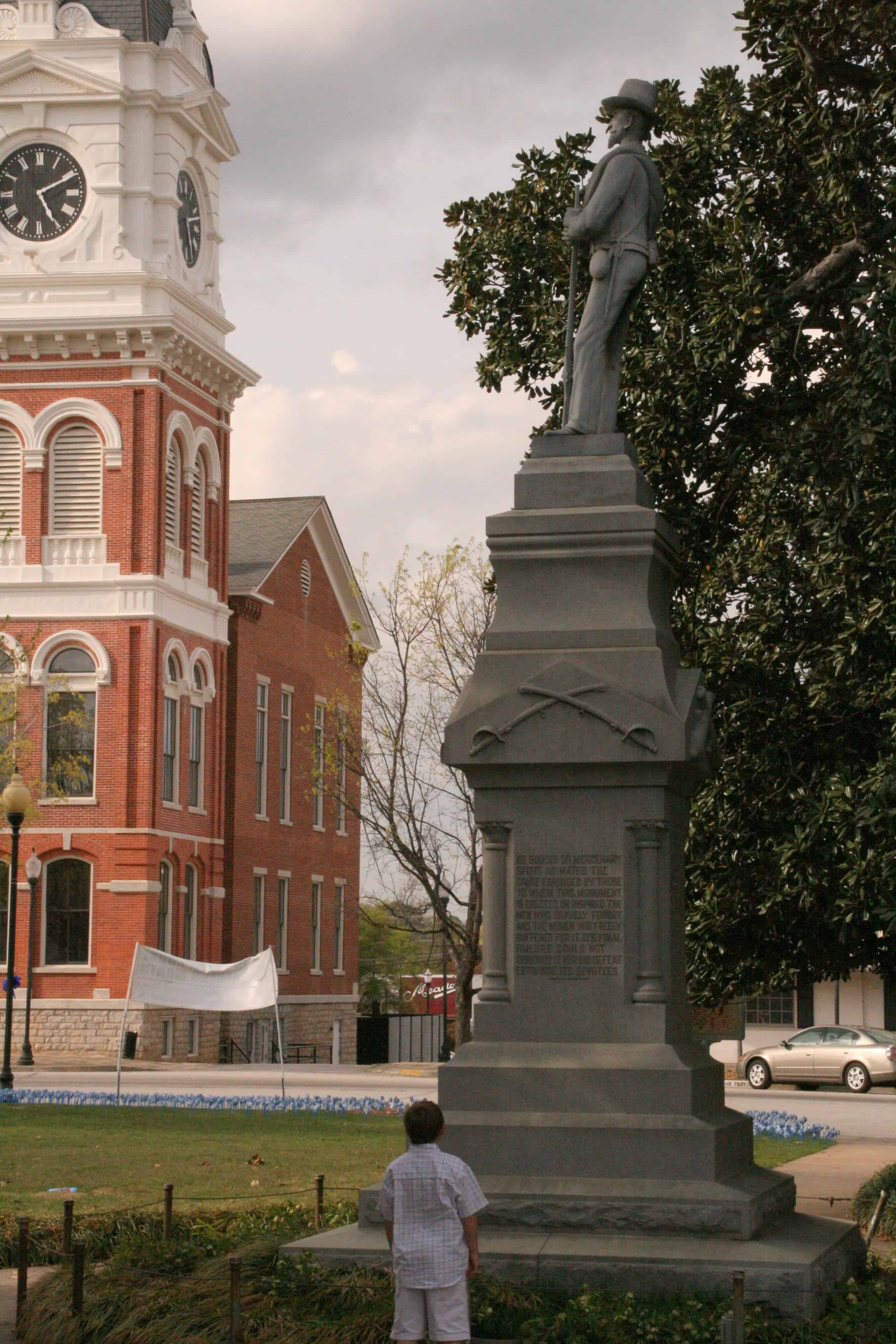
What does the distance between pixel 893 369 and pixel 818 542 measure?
5.77ft

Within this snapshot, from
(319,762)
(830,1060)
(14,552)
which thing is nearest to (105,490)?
(14,552)

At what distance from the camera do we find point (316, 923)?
183 ft

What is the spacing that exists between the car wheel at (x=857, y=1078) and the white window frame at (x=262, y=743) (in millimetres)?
17212

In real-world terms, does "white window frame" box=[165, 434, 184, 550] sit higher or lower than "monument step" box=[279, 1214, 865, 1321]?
higher

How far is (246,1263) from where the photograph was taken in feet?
34.6

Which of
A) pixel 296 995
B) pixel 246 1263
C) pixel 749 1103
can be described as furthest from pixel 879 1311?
pixel 296 995

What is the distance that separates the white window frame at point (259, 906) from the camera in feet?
164

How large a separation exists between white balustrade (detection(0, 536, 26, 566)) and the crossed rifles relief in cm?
3409

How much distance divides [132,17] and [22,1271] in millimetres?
38723

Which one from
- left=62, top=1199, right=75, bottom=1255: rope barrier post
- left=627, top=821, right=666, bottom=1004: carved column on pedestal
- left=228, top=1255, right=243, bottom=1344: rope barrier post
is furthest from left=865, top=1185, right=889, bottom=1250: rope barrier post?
left=228, top=1255, right=243, bottom=1344: rope barrier post

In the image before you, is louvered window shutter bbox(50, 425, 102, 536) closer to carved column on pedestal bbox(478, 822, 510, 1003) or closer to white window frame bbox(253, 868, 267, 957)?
white window frame bbox(253, 868, 267, 957)

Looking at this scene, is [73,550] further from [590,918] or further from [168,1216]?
[590,918]

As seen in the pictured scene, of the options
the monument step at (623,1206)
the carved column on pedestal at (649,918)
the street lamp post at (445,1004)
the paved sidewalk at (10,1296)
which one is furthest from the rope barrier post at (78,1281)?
the street lamp post at (445,1004)

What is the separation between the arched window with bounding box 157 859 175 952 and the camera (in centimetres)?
4384
